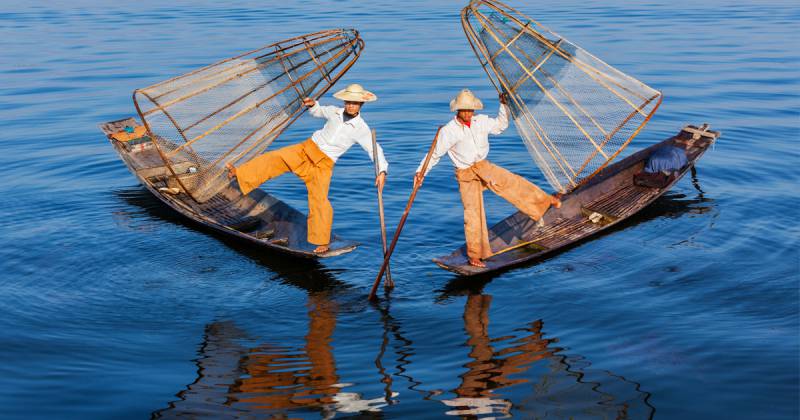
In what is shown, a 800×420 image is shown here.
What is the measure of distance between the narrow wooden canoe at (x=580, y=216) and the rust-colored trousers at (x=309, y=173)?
4.32 ft

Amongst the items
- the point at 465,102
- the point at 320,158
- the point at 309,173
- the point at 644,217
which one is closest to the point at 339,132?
the point at 320,158

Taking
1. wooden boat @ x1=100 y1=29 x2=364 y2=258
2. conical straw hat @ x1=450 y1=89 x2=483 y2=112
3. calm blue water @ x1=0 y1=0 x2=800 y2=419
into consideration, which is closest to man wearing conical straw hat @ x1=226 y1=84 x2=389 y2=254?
calm blue water @ x1=0 y1=0 x2=800 y2=419

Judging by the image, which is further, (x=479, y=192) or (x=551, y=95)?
(x=551, y=95)

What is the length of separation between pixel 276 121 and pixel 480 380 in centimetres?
487

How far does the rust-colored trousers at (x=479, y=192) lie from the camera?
8.33 meters

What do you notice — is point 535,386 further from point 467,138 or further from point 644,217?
point 644,217

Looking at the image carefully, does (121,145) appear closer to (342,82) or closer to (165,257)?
(165,257)

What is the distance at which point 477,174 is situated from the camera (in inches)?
329

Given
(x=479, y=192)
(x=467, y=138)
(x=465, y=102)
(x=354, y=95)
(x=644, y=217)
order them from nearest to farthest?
1. (x=465, y=102)
2. (x=467, y=138)
3. (x=354, y=95)
4. (x=479, y=192)
5. (x=644, y=217)

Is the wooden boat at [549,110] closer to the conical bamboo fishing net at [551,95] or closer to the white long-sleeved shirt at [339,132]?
the conical bamboo fishing net at [551,95]

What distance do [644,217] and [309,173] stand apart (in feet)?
14.5

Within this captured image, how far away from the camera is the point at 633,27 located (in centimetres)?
2709

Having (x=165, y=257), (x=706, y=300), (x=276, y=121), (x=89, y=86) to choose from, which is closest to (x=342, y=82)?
(x=89, y=86)

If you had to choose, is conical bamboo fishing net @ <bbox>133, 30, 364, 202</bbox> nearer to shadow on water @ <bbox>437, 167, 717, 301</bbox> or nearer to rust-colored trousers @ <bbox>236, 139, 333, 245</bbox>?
rust-colored trousers @ <bbox>236, 139, 333, 245</bbox>
